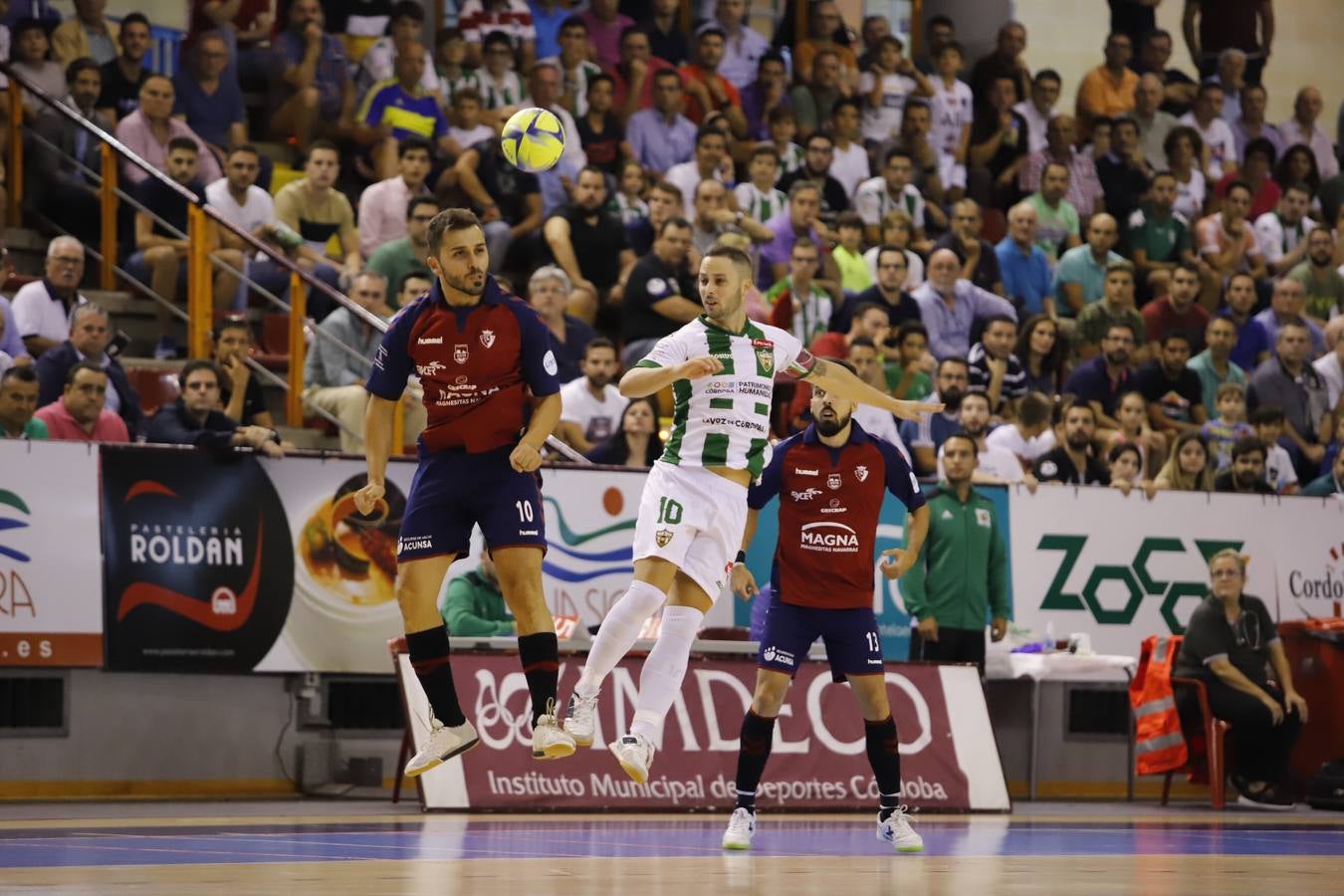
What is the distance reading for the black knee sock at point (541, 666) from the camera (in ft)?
33.1

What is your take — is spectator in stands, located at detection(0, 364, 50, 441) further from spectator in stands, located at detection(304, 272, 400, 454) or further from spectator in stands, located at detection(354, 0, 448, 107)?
spectator in stands, located at detection(354, 0, 448, 107)

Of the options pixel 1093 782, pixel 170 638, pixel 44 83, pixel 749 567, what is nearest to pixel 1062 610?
pixel 1093 782

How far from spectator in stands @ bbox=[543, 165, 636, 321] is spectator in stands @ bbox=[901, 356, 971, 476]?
2.92m

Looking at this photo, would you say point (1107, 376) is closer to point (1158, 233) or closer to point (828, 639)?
point (1158, 233)

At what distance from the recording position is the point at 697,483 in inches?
421

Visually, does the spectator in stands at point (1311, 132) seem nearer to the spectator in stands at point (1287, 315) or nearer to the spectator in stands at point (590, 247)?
the spectator in stands at point (1287, 315)

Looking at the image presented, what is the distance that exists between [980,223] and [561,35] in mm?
4793

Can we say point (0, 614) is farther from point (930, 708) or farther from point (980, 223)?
point (980, 223)

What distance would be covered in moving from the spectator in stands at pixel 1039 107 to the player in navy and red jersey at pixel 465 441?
15353 millimetres

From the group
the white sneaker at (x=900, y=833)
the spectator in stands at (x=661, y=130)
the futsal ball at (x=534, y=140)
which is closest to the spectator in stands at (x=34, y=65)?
the spectator in stands at (x=661, y=130)

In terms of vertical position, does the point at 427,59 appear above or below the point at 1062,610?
above

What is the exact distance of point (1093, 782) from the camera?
17531 millimetres

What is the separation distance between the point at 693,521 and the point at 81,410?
585cm

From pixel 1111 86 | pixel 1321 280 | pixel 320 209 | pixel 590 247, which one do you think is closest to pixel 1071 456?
pixel 590 247
